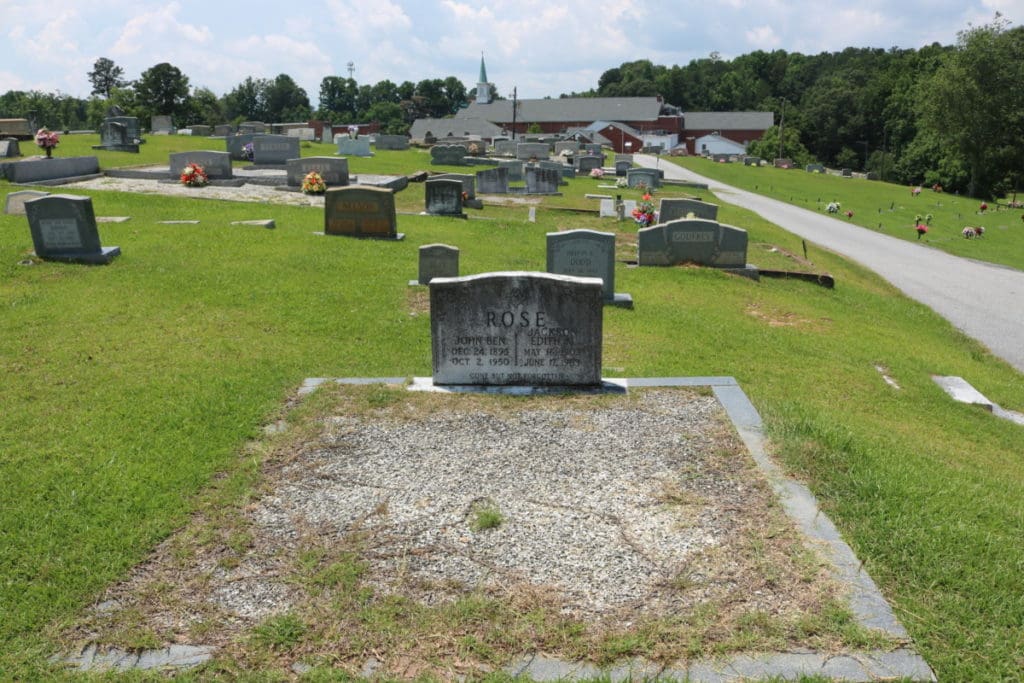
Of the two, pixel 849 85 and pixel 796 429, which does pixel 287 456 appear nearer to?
pixel 796 429

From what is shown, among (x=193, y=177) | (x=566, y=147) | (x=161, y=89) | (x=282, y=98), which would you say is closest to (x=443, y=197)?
(x=193, y=177)

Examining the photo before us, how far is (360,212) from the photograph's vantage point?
16031 mm

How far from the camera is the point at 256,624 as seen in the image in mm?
3852

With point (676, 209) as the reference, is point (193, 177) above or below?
above

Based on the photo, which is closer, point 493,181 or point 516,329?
point 516,329

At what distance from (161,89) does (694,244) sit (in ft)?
225

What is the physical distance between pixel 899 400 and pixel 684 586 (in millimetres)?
5744

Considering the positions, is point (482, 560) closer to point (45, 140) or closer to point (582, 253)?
point (582, 253)

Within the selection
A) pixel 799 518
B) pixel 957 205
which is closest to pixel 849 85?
pixel 957 205

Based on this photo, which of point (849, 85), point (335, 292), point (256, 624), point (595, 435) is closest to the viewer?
point (256, 624)

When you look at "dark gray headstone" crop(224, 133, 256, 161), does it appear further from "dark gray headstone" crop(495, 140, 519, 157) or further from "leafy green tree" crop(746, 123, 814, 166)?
"leafy green tree" crop(746, 123, 814, 166)

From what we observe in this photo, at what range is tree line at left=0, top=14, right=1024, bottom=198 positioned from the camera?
164 feet

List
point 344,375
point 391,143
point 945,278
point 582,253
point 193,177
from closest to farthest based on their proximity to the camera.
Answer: point 344,375
point 582,253
point 945,278
point 193,177
point 391,143

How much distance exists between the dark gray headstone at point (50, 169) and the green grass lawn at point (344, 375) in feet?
20.0
